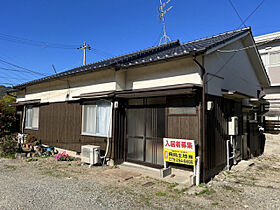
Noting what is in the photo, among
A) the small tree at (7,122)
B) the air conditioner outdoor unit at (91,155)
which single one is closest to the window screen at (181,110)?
the air conditioner outdoor unit at (91,155)

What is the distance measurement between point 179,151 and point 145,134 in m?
1.52

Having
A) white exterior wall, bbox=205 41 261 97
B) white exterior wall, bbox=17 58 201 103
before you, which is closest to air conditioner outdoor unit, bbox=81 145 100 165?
white exterior wall, bbox=17 58 201 103

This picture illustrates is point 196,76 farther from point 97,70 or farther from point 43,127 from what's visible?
point 43,127

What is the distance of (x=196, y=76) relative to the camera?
5461 mm

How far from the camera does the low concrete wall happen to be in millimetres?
9406

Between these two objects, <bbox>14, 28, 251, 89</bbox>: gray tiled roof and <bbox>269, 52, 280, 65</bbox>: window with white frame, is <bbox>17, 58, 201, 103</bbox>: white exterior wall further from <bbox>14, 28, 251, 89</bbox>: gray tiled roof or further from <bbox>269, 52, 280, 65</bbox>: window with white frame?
<bbox>269, 52, 280, 65</bbox>: window with white frame

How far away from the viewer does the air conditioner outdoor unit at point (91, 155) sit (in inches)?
267

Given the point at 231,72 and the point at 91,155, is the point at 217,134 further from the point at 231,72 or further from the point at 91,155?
the point at 91,155

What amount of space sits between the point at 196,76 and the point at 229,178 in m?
3.24

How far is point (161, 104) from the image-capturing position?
6.25 metres

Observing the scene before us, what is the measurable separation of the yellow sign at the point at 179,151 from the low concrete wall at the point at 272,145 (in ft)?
22.1

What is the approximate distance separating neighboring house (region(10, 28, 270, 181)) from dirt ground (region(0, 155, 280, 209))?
→ 2.54 ft

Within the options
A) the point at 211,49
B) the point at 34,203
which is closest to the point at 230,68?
the point at 211,49

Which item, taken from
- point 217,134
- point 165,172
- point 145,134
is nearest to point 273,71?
point 217,134
